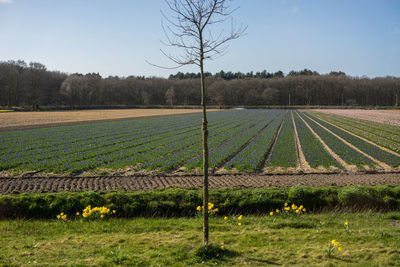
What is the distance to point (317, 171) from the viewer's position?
1725 cm

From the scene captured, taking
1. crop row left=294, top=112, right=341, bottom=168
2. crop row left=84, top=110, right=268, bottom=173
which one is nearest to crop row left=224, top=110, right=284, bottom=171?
crop row left=294, top=112, right=341, bottom=168

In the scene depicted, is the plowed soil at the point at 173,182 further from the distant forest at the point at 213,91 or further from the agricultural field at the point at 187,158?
the distant forest at the point at 213,91

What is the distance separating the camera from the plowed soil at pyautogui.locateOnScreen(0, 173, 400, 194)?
45.2 feet

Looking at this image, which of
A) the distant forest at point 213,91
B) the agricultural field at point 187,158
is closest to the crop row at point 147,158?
the agricultural field at point 187,158

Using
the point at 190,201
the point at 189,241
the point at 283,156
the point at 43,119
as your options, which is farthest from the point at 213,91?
the point at 189,241

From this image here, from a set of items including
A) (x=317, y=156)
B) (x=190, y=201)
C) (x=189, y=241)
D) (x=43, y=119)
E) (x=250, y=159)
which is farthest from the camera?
(x=43, y=119)

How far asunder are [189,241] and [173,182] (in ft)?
25.5

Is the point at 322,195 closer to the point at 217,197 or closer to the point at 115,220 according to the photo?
the point at 217,197

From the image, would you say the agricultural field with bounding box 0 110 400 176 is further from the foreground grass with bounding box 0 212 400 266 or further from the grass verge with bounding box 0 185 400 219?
the foreground grass with bounding box 0 212 400 266

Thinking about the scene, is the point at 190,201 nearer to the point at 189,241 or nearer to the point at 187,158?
the point at 189,241

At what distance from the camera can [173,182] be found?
48.7 feet

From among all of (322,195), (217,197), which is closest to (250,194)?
(217,197)

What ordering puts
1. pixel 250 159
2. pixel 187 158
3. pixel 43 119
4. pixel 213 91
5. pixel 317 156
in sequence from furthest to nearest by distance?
pixel 213 91, pixel 43 119, pixel 317 156, pixel 187 158, pixel 250 159

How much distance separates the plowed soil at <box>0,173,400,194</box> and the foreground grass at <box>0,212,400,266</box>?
170 inches
